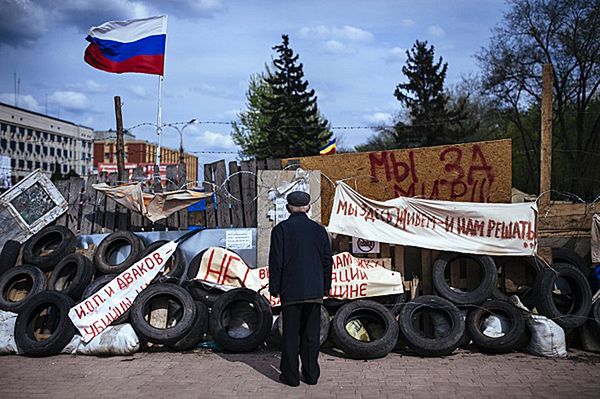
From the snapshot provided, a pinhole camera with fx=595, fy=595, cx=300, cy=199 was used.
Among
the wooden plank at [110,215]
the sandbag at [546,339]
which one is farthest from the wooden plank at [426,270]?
the wooden plank at [110,215]

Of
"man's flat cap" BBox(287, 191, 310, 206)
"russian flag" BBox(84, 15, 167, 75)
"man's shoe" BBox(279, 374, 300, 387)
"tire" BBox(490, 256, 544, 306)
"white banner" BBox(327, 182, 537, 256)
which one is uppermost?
"russian flag" BBox(84, 15, 167, 75)

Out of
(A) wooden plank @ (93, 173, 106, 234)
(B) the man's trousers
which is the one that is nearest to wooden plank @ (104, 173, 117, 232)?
(A) wooden plank @ (93, 173, 106, 234)

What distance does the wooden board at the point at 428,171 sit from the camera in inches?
358

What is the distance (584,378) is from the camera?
21.8ft

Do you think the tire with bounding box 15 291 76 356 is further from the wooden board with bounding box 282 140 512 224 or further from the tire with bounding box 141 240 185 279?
the wooden board with bounding box 282 140 512 224

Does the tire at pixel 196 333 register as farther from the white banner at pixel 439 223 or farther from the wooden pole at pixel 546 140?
the wooden pole at pixel 546 140

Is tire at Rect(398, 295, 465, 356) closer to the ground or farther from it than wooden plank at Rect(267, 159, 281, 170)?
closer to the ground

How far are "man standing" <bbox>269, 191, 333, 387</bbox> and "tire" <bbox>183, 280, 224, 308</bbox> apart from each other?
95.0 inches

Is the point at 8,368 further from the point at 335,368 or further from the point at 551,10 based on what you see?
the point at 551,10

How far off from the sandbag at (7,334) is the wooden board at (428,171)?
15.8 feet

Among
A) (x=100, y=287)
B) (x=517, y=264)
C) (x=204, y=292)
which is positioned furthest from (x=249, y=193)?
(x=517, y=264)

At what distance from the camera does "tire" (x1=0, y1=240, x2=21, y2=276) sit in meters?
9.87

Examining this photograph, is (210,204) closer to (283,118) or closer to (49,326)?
(49,326)

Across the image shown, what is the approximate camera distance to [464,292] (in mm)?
8602
